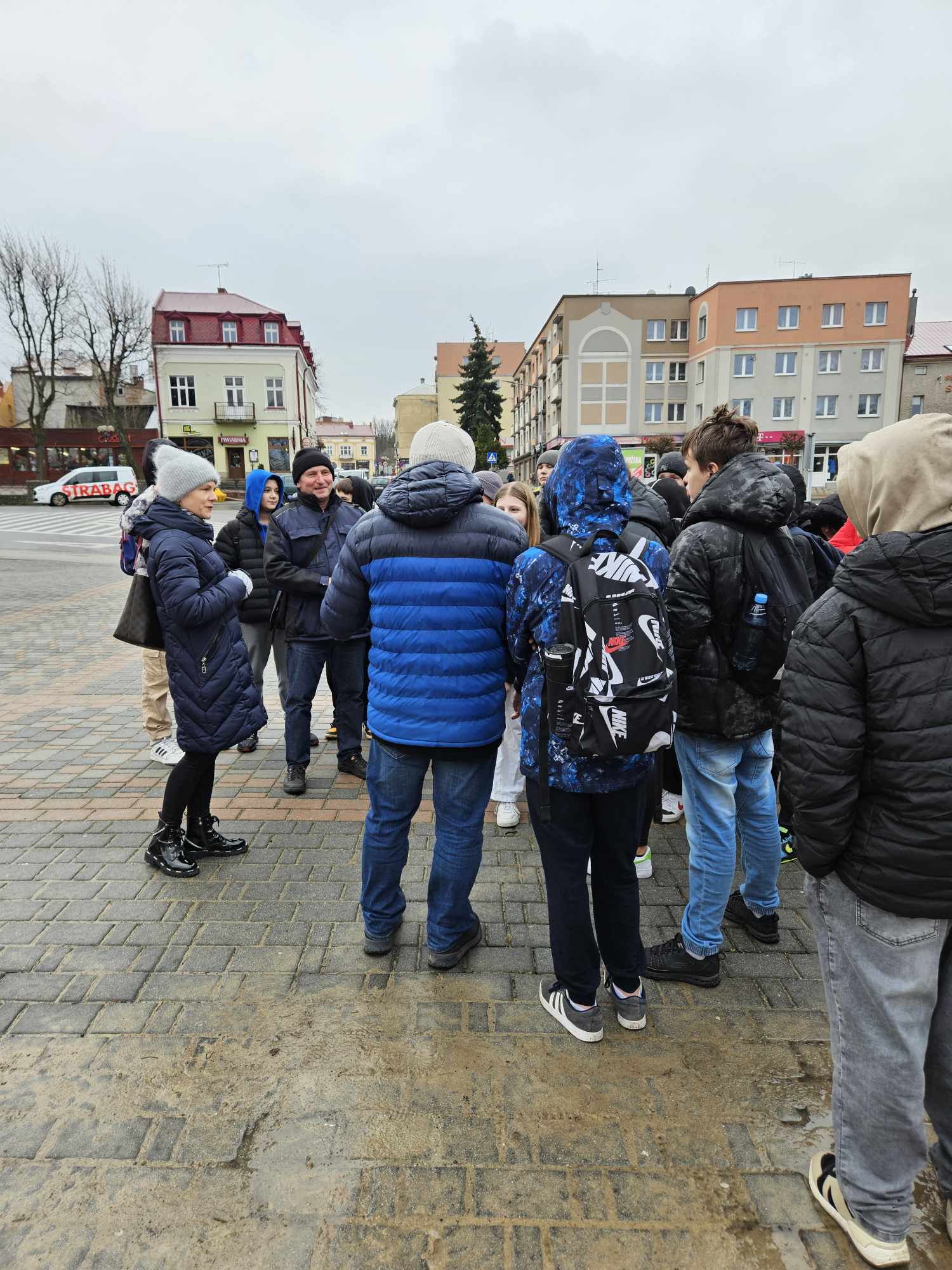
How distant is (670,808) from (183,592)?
2.99 m

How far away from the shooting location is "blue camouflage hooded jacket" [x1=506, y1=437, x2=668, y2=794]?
2396 mm

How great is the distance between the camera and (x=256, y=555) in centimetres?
562

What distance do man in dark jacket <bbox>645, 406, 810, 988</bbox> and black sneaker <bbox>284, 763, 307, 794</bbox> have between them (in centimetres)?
254

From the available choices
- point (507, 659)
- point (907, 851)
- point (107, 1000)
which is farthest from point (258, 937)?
point (907, 851)

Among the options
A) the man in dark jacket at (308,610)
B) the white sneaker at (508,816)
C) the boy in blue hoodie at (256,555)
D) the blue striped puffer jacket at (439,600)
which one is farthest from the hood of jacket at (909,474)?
the boy in blue hoodie at (256,555)

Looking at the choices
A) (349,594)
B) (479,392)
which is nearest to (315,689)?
(349,594)

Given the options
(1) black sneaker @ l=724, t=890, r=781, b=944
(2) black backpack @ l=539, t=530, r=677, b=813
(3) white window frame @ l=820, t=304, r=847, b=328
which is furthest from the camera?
(3) white window frame @ l=820, t=304, r=847, b=328

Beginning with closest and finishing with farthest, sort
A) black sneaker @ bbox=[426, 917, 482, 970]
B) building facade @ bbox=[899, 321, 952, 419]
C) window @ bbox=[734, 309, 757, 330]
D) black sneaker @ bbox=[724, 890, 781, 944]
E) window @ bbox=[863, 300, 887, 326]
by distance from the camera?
1. black sneaker @ bbox=[426, 917, 482, 970]
2. black sneaker @ bbox=[724, 890, 781, 944]
3. window @ bbox=[863, 300, 887, 326]
4. window @ bbox=[734, 309, 757, 330]
5. building facade @ bbox=[899, 321, 952, 419]

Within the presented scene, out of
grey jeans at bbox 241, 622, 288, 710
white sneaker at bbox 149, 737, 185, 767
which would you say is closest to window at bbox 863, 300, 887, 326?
grey jeans at bbox 241, 622, 288, 710

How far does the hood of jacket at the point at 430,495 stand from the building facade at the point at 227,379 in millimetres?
51505

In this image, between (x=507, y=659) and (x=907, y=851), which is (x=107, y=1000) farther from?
(x=907, y=851)

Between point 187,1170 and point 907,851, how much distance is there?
2072 mm

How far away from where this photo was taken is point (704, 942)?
3.00 metres

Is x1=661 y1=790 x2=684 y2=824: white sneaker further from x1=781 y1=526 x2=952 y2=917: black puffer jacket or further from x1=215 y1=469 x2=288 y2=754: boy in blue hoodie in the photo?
x1=781 y1=526 x2=952 y2=917: black puffer jacket
